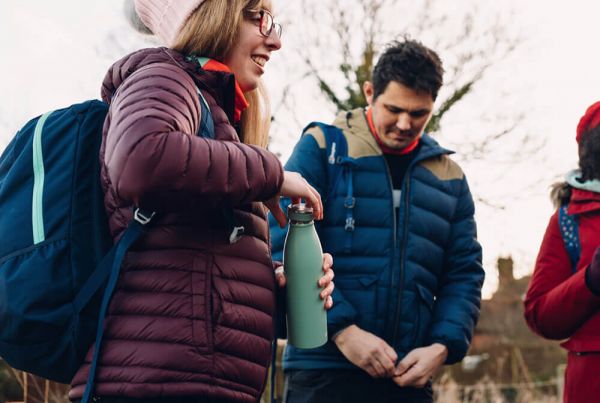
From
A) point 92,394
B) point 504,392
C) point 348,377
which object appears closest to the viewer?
point 92,394

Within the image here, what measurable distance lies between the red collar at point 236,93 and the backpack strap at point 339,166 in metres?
1.05

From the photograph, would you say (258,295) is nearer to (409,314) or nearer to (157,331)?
(157,331)

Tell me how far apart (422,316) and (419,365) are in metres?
0.20

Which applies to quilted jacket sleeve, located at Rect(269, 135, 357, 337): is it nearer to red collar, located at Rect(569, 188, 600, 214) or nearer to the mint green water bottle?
the mint green water bottle

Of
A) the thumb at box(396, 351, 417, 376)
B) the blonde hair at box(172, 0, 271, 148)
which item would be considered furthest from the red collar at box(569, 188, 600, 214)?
the blonde hair at box(172, 0, 271, 148)

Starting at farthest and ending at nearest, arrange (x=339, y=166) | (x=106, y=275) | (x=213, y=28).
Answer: (x=339, y=166), (x=213, y=28), (x=106, y=275)

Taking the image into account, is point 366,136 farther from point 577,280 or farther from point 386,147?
point 577,280

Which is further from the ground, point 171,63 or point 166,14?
point 166,14

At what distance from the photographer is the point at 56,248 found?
168cm

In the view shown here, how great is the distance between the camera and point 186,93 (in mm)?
1718

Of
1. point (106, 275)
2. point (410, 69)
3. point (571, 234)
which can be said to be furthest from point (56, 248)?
point (571, 234)

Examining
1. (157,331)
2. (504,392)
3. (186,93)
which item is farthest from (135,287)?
(504,392)

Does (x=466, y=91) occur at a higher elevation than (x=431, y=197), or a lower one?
higher

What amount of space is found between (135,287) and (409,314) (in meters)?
1.56
